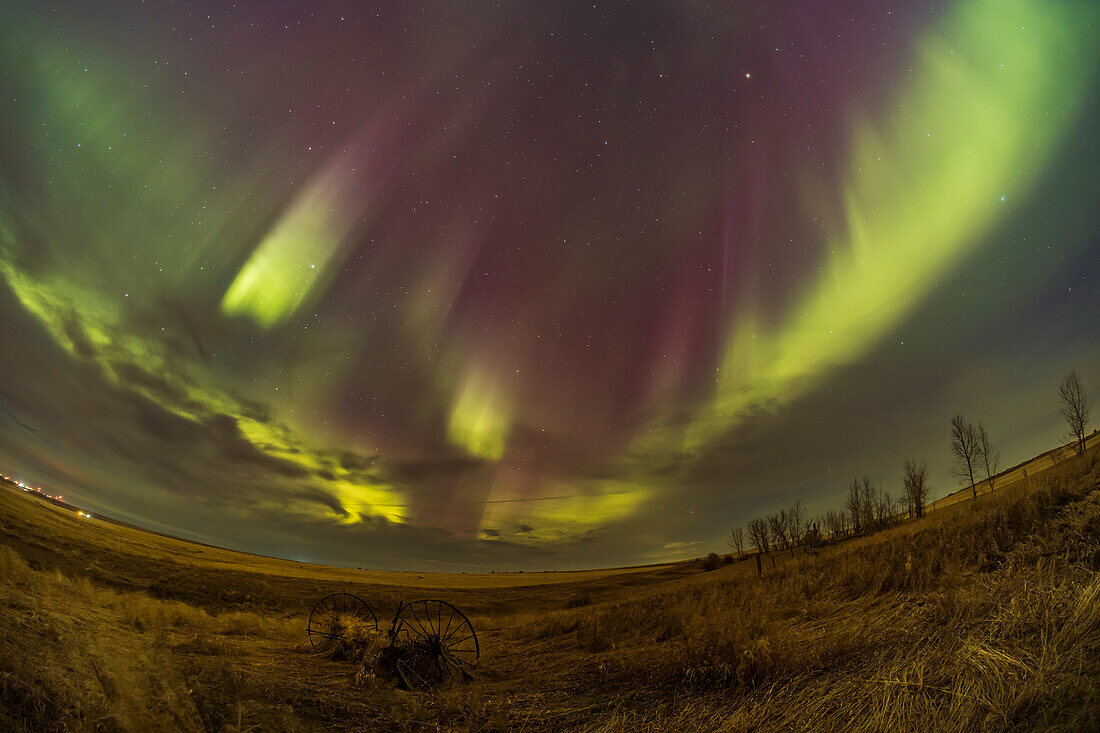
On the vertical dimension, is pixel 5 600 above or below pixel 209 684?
above

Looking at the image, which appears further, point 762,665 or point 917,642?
point 762,665

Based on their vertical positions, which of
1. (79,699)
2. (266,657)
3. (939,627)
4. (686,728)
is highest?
(939,627)

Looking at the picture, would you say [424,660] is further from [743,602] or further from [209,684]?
[743,602]

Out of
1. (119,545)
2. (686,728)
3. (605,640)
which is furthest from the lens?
(119,545)

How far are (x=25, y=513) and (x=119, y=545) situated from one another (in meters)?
10.2

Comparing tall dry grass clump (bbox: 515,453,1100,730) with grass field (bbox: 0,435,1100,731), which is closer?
tall dry grass clump (bbox: 515,453,1100,730)

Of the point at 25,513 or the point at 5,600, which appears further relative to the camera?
the point at 25,513

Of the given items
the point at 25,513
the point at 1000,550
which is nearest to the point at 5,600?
the point at 1000,550

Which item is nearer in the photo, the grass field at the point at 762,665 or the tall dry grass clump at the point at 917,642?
the tall dry grass clump at the point at 917,642

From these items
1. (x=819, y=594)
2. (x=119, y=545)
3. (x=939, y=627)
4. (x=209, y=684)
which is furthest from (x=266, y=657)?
(x=119, y=545)

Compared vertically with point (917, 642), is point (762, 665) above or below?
below

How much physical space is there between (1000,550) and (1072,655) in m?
7.81

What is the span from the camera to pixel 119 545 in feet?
205

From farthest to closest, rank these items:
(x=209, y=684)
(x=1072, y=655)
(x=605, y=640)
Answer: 1. (x=605, y=640)
2. (x=209, y=684)
3. (x=1072, y=655)
